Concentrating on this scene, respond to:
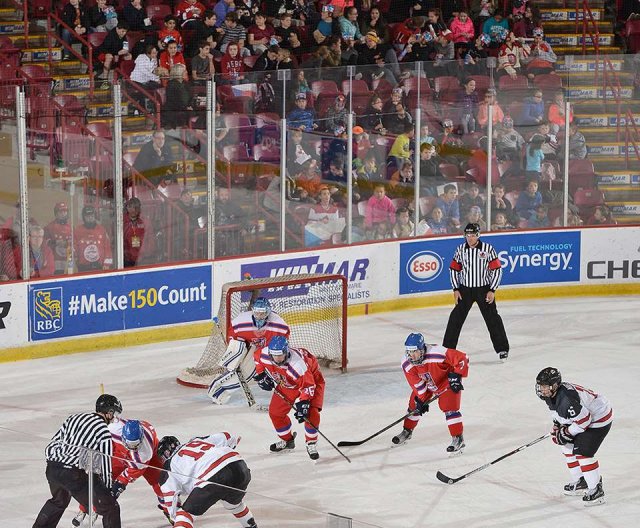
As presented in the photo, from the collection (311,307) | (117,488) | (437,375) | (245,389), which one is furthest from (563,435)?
(311,307)

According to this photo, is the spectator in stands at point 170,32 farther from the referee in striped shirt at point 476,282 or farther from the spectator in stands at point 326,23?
the referee in striped shirt at point 476,282

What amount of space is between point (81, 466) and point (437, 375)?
8.90 feet

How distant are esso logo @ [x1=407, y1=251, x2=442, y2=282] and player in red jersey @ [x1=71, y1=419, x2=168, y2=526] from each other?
6303mm

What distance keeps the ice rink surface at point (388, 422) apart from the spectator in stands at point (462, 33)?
129 inches

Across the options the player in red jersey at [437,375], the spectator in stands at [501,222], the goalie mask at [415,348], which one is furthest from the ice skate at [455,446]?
the spectator in stands at [501,222]

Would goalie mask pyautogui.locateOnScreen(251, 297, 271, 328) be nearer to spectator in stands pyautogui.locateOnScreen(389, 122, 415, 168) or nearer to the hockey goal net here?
the hockey goal net

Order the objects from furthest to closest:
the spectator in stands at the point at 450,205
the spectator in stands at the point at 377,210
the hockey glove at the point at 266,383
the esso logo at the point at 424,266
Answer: the spectator in stands at the point at 450,205 → the esso logo at the point at 424,266 → the spectator in stands at the point at 377,210 → the hockey glove at the point at 266,383

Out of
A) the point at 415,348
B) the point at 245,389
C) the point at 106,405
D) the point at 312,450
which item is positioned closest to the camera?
the point at 106,405

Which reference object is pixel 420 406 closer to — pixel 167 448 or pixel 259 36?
pixel 167 448

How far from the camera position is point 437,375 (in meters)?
9.08

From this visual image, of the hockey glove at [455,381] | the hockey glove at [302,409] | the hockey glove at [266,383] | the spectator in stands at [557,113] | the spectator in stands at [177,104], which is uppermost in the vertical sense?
the spectator in stands at [177,104]

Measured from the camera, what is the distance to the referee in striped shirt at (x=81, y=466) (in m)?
7.16

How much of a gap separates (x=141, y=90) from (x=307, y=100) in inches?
67.6

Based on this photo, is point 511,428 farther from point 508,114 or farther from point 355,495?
point 508,114
